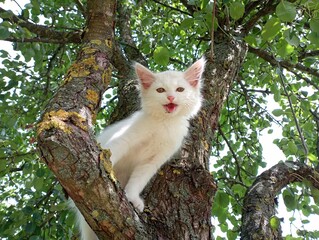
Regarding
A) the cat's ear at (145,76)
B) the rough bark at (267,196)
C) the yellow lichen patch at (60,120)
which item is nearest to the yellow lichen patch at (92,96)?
the yellow lichen patch at (60,120)

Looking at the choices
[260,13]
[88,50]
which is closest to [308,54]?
[260,13]

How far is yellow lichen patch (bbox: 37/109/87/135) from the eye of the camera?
1.60 meters


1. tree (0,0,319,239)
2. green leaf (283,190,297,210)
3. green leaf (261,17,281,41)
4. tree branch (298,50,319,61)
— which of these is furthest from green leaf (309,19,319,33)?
tree branch (298,50,319,61)

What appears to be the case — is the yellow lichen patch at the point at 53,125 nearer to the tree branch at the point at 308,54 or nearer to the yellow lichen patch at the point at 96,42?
the yellow lichen patch at the point at 96,42

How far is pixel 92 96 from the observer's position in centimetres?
216

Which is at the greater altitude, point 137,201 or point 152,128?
point 152,128

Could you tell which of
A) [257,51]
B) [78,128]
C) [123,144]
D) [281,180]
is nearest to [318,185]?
[281,180]

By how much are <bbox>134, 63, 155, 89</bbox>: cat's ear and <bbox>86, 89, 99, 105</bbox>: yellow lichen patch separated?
1.14 m

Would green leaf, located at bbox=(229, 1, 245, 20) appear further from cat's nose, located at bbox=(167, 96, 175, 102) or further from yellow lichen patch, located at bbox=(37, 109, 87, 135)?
yellow lichen patch, located at bbox=(37, 109, 87, 135)

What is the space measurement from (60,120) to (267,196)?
175 centimetres

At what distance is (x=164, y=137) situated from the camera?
3.02 metres

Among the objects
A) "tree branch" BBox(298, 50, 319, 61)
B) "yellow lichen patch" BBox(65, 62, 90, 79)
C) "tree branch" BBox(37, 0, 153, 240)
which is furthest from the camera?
"tree branch" BBox(298, 50, 319, 61)

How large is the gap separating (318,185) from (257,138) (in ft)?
10.0

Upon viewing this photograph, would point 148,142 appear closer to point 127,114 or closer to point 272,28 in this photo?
point 127,114
